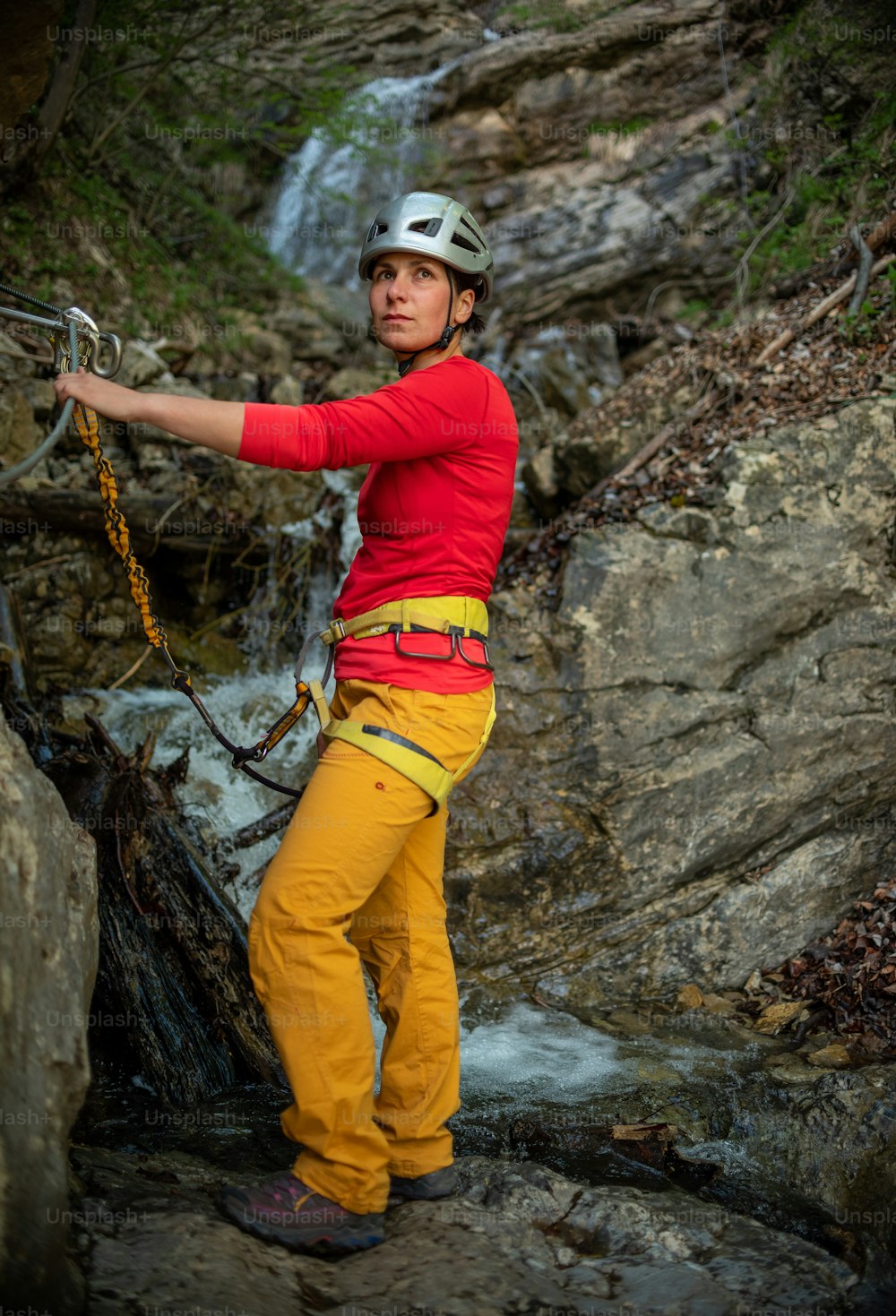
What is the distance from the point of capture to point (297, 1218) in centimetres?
252

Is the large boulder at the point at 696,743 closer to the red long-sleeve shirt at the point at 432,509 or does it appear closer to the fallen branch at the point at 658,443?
the fallen branch at the point at 658,443

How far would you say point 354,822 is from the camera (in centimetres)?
260

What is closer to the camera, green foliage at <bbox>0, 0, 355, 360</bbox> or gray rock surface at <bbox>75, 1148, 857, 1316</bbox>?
gray rock surface at <bbox>75, 1148, 857, 1316</bbox>

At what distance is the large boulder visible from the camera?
16.3 ft

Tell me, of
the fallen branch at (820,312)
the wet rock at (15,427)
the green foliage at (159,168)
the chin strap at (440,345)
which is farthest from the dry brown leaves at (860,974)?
the green foliage at (159,168)

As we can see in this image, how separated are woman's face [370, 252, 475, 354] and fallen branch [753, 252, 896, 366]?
4104mm

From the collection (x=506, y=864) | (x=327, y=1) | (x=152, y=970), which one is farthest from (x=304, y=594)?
(x=327, y=1)

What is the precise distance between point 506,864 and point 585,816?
484 millimetres

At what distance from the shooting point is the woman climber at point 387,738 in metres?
2.51

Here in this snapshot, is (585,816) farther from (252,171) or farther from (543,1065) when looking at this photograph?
(252,171)

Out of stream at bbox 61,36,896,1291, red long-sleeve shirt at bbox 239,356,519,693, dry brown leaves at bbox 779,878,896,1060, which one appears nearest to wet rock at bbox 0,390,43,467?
stream at bbox 61,36,896,1291

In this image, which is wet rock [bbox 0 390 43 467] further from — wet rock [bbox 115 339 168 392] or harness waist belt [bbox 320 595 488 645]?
harness waist belt [bbox 320 595 488 645]

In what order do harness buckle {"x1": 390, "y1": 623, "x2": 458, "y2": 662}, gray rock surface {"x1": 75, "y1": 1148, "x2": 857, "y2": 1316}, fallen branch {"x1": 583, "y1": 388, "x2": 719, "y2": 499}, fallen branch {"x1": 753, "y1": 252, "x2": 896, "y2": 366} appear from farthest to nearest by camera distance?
fallen branch {"x1": 753, "y1": 252, "x2": 896, "y2": 366}
fallen branch {"x1": 583, "y1": 388, "x2": 719, "y2": 499}
harness buckle {"x1": 390, "y1": 623, "x2": 458, "y2": 662}
gray rock surface {"x1": 75, "y1": 1148, "x2": 857, "y2": 1316}

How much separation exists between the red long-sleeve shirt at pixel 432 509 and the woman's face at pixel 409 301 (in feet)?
0.58
